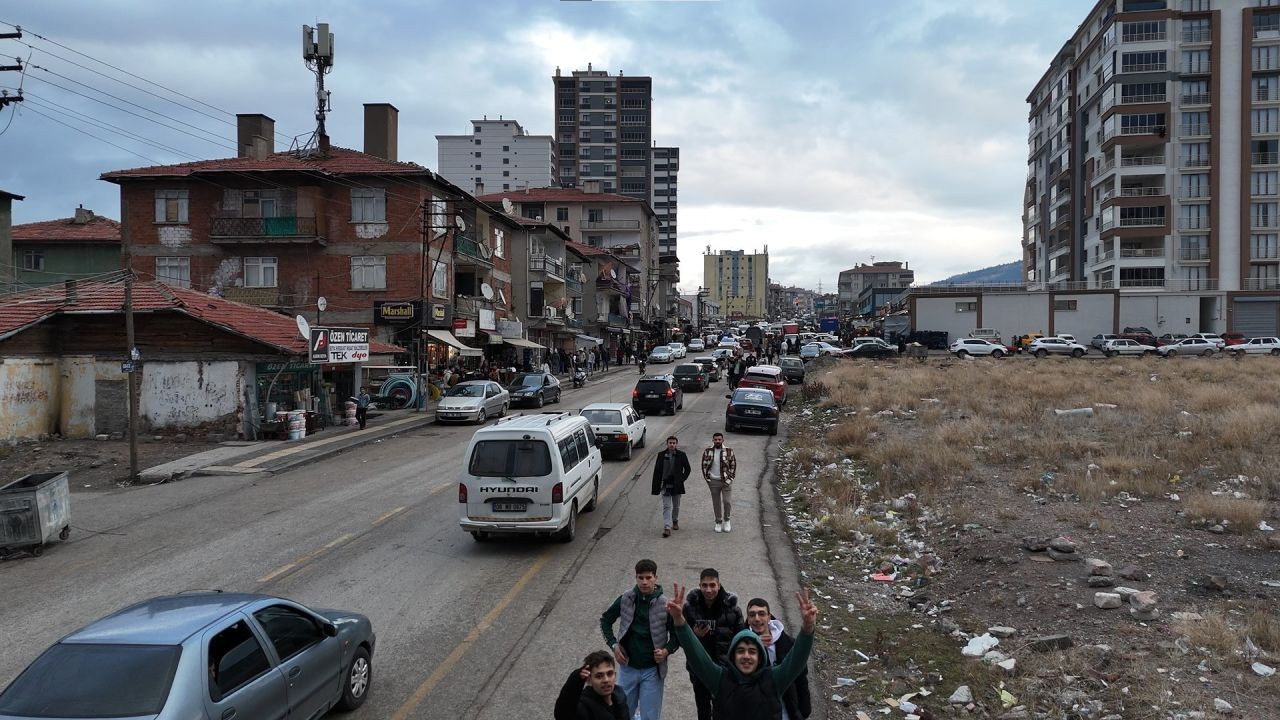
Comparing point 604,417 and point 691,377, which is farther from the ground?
point 691,377

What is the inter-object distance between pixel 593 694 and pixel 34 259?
174 ft

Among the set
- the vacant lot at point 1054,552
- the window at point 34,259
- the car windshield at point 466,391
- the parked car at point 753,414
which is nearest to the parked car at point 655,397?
the parked car at point 753,414

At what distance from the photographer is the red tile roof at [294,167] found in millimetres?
40688

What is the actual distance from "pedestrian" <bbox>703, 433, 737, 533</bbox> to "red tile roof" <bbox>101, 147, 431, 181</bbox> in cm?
3152

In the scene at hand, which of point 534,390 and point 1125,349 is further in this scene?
point 1125,349

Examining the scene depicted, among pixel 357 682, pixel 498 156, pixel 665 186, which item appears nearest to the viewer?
pixel 357 682

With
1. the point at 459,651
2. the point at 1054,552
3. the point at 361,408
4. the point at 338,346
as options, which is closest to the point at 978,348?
the point at 361,408

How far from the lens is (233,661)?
5.63 meters

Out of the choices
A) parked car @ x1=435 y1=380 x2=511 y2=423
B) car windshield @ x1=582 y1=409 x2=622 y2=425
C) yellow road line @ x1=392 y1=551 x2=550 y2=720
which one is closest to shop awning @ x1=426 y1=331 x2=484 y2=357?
parked car @ x1=435 y1=380 x2=511 y2=423

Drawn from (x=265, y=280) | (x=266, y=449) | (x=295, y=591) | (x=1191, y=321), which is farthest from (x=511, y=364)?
(x=1191, y=321)

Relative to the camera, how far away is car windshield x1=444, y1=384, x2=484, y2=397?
31.1 metres

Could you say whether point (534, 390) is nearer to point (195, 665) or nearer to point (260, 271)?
point (260, 271)

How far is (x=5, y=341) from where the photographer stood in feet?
75.9

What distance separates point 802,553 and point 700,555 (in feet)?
5.53
